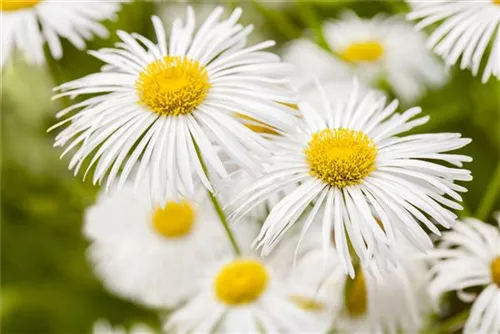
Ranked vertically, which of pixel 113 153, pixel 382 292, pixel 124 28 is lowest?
pixel 382 292

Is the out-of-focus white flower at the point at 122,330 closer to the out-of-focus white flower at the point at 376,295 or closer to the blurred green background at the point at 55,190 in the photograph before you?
the blurred green background at the point at 55,190

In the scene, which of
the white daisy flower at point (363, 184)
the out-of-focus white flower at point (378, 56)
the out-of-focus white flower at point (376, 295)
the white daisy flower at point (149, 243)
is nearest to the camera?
the white daisy flower at point (363, 184)

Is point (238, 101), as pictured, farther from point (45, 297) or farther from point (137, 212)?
point (45, 297)

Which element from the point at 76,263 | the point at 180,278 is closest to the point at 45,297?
the point at 76,263

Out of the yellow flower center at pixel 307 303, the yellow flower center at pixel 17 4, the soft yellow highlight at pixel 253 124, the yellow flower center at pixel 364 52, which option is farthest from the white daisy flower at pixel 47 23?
the yellow flower center at pixel 364 52

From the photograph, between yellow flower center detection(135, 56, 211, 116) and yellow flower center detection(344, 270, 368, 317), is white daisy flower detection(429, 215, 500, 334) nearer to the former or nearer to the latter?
yellow flower center detection(344, 270, 368, 317)
